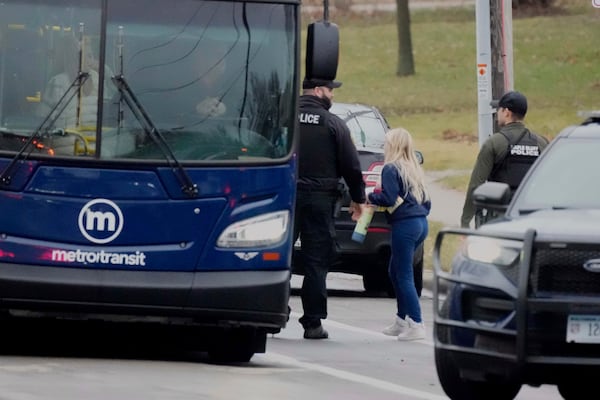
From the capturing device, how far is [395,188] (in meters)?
13.4

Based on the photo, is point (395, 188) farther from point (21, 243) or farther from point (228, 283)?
point (21, 243)

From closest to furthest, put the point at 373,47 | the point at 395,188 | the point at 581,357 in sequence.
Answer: the point at 581,357 < the point at 395,188 < the point at 373,47

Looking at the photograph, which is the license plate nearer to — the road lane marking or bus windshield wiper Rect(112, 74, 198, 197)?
the road lane marking

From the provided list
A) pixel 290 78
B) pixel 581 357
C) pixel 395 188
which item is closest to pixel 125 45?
pixel 290 78

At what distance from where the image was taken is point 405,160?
44.4ft

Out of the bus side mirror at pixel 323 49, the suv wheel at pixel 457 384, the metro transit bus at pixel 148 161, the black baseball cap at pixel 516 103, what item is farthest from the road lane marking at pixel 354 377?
the black baseball cap at pixel 516 103

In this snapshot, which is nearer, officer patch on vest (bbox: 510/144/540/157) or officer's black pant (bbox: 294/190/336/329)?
officer's black pant (bbox: 294/190/336/329)

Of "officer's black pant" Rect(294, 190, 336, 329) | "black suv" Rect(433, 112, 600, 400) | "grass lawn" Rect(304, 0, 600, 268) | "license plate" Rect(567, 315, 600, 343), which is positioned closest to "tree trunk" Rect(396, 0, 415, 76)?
"grass lawn" Rect(304, 0, 600, 268)

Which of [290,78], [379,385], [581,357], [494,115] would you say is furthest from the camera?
[494,115]

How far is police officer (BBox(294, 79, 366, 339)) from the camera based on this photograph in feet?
43.0

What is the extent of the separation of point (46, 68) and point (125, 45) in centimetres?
52

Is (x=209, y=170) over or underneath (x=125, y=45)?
underneath

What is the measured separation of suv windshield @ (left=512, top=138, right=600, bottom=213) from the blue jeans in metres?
3.35

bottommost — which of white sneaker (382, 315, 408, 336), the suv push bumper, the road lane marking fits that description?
white sneaker (382, 315, 408, 336)
